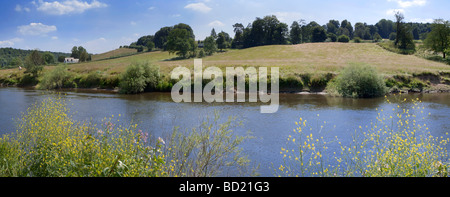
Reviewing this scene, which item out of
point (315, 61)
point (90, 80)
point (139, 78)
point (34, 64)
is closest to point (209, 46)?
point (315, 61)

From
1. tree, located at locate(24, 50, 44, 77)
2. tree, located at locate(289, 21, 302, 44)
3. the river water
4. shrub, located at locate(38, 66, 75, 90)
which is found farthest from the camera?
tree, located at locate(289, 21, 302, 44)

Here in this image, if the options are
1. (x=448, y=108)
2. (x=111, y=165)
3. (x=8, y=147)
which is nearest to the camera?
(x=111, y=165)

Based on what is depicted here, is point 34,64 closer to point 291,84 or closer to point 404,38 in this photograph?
point 291,84

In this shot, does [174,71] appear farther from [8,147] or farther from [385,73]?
[8,147]

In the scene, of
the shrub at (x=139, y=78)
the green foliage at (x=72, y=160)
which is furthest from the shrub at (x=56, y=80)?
the green foliage at (x=72, y=160)

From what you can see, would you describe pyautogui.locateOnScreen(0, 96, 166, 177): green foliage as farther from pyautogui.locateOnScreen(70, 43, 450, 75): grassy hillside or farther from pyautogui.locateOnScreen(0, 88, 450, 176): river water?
pyautogui.locateOnScreen(70, 43, 450, 75): grassy hillside

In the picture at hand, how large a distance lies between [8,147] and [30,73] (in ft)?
197

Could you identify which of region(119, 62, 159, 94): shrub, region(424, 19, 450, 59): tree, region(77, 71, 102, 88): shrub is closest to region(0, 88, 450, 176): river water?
region(119, 62, 159, 94): shrub

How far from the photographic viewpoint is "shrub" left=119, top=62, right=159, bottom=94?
41.8 meters

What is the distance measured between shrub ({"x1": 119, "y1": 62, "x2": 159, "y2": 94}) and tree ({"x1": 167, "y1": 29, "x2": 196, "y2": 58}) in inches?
1384

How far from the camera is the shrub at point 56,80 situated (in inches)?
1988

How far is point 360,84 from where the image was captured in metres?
36.1

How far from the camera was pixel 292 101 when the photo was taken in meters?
33.2
